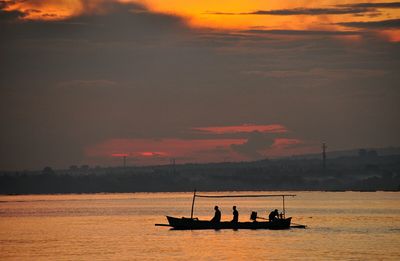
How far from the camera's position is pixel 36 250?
246ft

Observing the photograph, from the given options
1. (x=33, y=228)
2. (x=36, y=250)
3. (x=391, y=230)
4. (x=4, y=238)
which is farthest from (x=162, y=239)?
(x=33, y=228)

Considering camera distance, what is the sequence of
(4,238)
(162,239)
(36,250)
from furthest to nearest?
(4,238)
(162,239)
(36,250)

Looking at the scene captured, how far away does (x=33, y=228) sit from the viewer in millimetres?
110625

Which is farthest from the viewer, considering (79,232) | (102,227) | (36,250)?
(102,227)

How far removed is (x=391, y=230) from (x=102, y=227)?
3236 cm

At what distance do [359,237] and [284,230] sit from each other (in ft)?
34.3

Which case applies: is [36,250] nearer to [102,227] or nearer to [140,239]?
[140,239]

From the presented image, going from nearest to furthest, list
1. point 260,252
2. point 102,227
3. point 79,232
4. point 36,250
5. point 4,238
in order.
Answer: point 260,252 < point 36,250 < point 4,238 < point 79,232 < point 102,227

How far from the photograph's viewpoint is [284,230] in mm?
92125

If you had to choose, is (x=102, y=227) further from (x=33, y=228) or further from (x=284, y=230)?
(x=284, y=230)

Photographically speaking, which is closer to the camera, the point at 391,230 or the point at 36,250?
the point at 36,250

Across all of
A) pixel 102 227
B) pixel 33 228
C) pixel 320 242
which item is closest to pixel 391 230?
pixel 320 242

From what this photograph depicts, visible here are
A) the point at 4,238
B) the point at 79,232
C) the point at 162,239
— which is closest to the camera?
the point at 162,239

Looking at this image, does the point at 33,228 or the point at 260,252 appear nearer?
the point at 260,252
